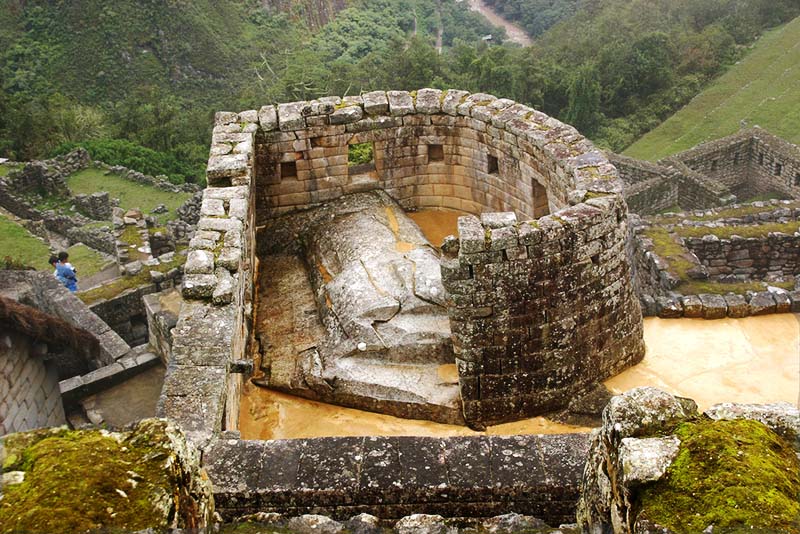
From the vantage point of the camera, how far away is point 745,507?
3.58m

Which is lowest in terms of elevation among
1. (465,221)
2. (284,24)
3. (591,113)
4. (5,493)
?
(5,493)

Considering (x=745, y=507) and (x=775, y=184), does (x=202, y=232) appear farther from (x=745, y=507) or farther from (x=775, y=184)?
(x=775, y=184)

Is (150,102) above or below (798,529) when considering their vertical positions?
above

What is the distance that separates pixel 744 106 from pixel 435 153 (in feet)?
90.4

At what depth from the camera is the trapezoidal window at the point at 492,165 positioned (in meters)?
12.0

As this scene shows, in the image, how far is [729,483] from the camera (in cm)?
371

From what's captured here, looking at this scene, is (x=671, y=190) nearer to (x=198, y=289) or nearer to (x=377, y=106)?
(x=377, y=106)

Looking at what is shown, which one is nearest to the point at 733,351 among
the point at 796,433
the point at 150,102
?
the point at 796,433

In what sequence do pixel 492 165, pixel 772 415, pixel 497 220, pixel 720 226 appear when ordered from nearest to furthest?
pixel 772 415
pixel 497 220
pixel 492 165
pixel 720 226

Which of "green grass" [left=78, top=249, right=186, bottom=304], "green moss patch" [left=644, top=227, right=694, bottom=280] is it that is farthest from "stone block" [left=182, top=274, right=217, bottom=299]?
"green moss patch" [left=644, top=227, right=694, bottom=280]

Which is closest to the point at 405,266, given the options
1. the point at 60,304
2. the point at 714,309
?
the point at 714,309

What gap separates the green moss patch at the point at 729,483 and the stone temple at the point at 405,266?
4109 mm

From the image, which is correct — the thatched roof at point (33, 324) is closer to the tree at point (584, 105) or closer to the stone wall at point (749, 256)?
the stone wall at point (749, 256)

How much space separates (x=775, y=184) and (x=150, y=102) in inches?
1288
